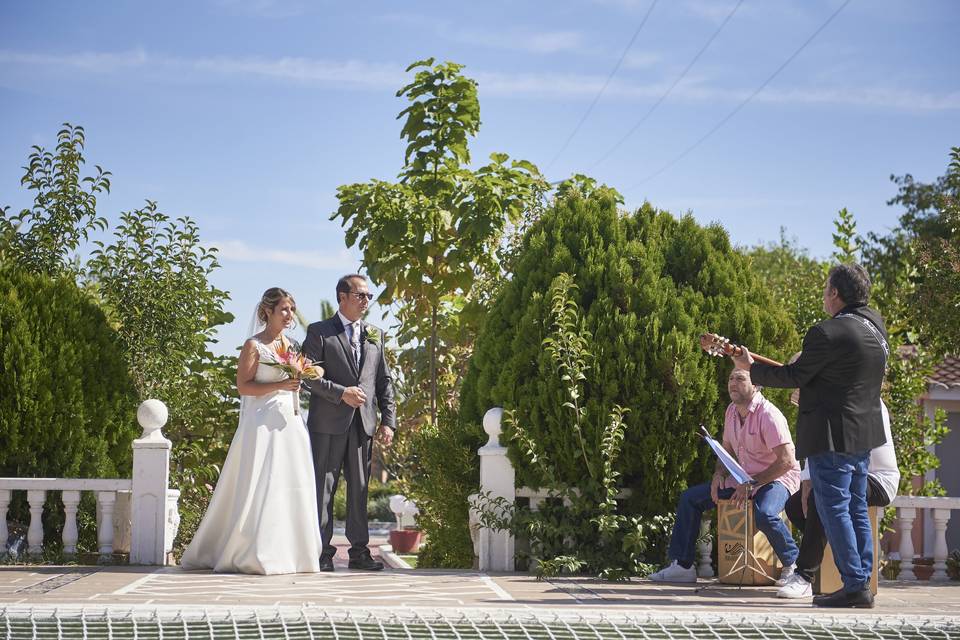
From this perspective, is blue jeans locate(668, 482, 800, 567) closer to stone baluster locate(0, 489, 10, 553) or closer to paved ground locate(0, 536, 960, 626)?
paved ground locate(0, 536, 960, 626)

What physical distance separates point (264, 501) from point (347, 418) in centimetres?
83

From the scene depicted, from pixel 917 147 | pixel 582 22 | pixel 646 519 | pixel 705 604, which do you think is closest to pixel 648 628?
pixel 705 604

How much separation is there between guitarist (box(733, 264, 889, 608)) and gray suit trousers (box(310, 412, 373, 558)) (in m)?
2.84

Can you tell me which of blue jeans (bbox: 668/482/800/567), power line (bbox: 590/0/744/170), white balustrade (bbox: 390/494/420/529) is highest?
power line (bbox: 590/0/744/170)

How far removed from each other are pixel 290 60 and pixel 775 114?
8.08 meters

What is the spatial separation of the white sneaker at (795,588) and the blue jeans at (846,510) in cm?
49

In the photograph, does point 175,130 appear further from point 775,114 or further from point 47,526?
point 775,114

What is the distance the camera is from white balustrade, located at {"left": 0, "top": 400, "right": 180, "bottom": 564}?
728 centimetres

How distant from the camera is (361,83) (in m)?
10.3

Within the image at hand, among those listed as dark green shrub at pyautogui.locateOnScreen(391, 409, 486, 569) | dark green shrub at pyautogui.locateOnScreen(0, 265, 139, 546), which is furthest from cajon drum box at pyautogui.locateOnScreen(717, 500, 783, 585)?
dark green shrub at pyautogui.locateOnScreen(0, 265, 139, 546)

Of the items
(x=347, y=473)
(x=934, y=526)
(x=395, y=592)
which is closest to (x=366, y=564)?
(x=347, y=473)

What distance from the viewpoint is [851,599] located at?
5602 millimetres

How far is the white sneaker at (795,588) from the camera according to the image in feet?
20.1

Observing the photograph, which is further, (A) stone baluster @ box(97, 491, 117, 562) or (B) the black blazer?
(A) stone baluster @ box(97, 491, 117, 562)
